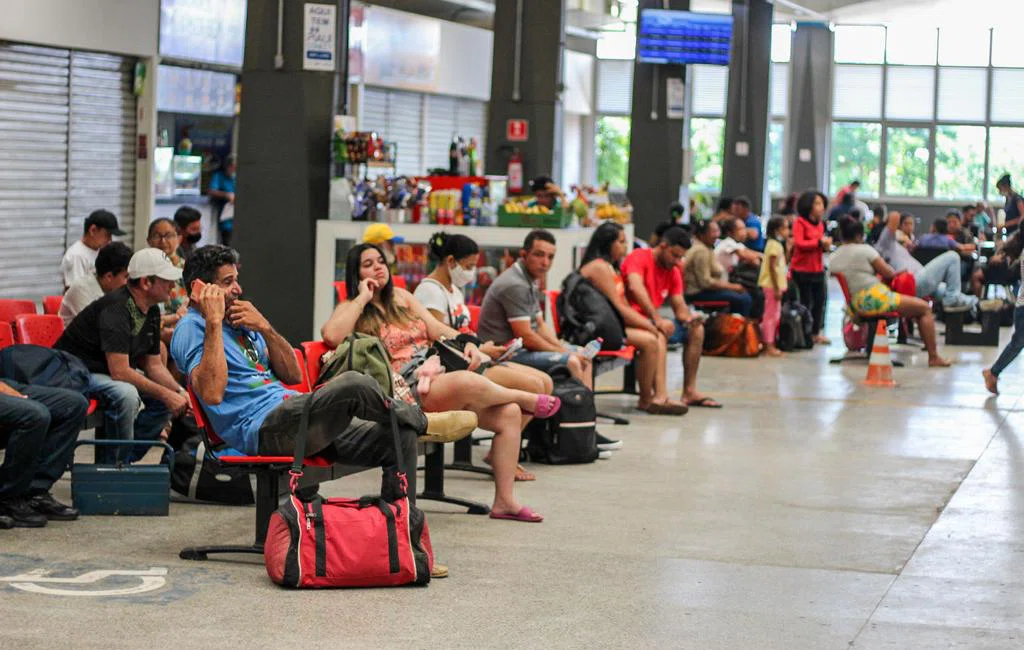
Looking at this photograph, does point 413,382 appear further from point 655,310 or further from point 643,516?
point 655,310

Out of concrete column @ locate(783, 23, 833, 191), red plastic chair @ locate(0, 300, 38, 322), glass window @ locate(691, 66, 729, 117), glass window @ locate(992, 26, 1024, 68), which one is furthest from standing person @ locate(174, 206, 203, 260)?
glass window @ locate(992, 26, 1024, 68)

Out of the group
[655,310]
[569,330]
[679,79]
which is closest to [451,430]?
[569,330]

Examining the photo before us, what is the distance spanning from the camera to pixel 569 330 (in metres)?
10.7

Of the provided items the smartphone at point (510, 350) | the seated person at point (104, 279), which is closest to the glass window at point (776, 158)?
the smartphone at point (510, 350)

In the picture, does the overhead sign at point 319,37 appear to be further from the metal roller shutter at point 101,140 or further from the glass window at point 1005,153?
the glass window at point 1005,153

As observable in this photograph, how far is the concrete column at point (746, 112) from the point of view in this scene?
84.5 feet

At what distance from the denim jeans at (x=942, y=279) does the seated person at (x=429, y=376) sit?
31.3ft

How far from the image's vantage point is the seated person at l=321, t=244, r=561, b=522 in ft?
24.1

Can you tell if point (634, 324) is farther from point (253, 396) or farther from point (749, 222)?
point (749, 222)

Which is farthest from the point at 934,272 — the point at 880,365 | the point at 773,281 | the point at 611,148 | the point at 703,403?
the point at 611,148

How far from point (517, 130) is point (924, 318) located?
14.6ft

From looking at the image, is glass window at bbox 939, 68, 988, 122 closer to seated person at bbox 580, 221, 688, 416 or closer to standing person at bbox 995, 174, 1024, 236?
standing person at bbox 995, 174, 1024, 236

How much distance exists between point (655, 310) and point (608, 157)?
1062 inches

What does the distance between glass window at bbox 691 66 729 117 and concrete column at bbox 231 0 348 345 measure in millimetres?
25765
